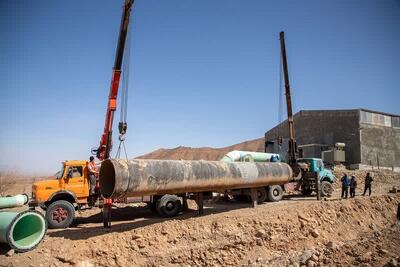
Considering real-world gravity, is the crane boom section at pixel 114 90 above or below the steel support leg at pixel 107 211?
above

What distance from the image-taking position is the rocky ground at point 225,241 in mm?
9703

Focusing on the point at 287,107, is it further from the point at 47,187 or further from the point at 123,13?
the point at 47,187

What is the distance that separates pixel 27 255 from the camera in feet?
29.4

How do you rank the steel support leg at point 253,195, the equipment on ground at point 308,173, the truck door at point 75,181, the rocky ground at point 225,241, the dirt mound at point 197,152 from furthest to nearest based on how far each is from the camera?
1. the dirt mound at point 197,152
2. the equipment on ground at point 308,173
3. the steel support leg at point 253,195
4. the truck door at point 75,181
5. the rocky ground at point 225,241

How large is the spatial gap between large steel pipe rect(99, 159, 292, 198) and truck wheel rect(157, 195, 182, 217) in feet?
6.52

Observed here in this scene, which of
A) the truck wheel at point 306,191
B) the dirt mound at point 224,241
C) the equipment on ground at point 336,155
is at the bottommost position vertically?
the dirt mound at point 224,241

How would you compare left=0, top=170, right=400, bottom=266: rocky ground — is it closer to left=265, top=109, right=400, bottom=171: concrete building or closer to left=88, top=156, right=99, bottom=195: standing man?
left=88, top=156, right=99, bottom=195: standing man

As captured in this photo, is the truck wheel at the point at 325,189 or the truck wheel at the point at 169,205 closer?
the truck wheel at the point at 169,205

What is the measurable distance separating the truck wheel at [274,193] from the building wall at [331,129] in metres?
16.2

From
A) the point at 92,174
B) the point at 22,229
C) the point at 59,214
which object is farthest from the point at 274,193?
the point at 22,229

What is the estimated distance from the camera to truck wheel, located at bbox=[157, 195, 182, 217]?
45.0 ft

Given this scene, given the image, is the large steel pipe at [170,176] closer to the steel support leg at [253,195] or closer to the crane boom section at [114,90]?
the steel support leg at [253,195]

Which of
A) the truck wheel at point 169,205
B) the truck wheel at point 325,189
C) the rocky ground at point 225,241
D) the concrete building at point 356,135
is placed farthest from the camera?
the concrete building at point 356,135

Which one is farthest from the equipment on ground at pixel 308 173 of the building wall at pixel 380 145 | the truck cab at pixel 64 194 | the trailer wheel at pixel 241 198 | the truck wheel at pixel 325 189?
the truck cab at pixel 64 194
